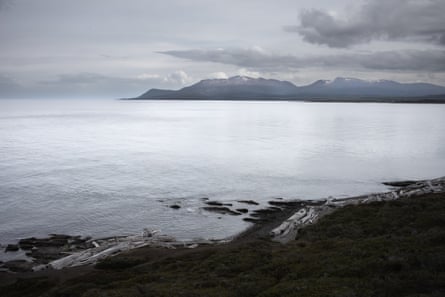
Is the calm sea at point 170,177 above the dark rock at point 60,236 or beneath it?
above

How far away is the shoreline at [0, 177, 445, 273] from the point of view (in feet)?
89.5

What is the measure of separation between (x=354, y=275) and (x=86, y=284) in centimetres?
1432

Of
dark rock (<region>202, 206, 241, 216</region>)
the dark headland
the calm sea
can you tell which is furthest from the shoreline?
the calm sea

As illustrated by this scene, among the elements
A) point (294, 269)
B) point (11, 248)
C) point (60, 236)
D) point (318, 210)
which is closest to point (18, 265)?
point (11, 248)

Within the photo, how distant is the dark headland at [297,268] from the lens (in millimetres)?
15328

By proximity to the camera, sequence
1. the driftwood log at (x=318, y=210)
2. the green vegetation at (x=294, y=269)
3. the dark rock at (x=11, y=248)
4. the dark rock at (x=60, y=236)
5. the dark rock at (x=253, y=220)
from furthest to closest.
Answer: the dark rock at (x=253, y=220), the dark rock at (x=60, y=236), the driftwood log at (x=318, y=210), the dark rock at (x=11, y=248), the green vegetation at (x=294, y=269)

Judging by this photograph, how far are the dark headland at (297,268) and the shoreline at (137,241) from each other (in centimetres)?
107

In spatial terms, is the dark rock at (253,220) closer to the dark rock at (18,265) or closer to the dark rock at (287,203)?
the dark rock at (287,203)

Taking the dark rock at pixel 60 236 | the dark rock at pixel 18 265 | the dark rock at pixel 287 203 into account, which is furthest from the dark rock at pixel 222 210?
the dark rock at pixel 18 265

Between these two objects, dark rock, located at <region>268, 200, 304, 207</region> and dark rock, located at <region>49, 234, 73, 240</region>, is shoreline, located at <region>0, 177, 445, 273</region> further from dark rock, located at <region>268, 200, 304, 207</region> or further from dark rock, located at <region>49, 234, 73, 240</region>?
dark rock, located at <region>268, 200, 304, 207</region>

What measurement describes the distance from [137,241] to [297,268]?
16817 mm

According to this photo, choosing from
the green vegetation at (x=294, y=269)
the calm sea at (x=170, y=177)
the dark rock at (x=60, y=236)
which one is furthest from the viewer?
the calm sea at (x=170, y=177)

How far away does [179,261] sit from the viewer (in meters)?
24.5

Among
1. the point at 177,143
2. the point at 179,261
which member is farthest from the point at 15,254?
the point at 177,143
